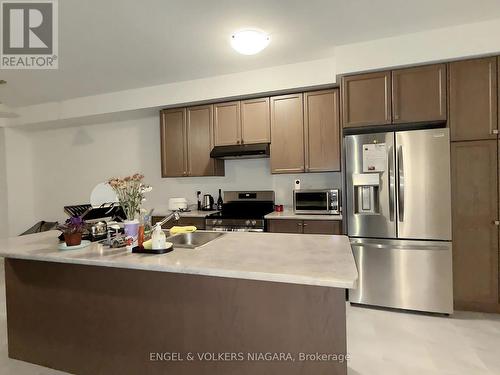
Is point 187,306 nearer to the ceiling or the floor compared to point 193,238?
nearer to the floor

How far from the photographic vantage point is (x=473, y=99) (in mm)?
2633

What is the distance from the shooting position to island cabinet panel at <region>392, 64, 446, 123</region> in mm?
2709

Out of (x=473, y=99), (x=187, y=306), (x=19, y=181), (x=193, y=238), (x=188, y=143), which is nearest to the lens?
(x=187, y=306)

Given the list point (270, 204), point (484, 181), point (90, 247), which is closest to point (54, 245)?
point (90, 247)

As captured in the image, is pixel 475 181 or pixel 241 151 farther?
pixel 241 151

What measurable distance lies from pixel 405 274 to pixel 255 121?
2.34m

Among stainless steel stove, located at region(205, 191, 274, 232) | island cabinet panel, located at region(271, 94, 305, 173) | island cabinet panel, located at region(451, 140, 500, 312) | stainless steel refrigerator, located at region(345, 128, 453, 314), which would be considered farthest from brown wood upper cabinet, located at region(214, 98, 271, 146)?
island cabinet panel, located at region(451, 140, 500, 312)

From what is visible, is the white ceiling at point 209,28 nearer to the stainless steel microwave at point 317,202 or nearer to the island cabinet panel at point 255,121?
the island cabinet panel at point 255,121

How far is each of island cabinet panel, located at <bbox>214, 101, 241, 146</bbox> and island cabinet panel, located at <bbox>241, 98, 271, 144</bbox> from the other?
0.07 metres

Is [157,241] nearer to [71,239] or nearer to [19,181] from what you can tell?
[71,239]

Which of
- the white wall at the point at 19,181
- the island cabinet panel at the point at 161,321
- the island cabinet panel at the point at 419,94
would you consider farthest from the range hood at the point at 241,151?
the white wall at the point at 19,181

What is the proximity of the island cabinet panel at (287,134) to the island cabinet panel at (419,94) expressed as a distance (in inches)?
40.4

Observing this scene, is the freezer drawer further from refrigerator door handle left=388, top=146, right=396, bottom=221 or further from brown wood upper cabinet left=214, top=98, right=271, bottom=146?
brown wood upper cabinet left=214, top=98, right=271, bottom=146

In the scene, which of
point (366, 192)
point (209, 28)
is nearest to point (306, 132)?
point (366, 192)
